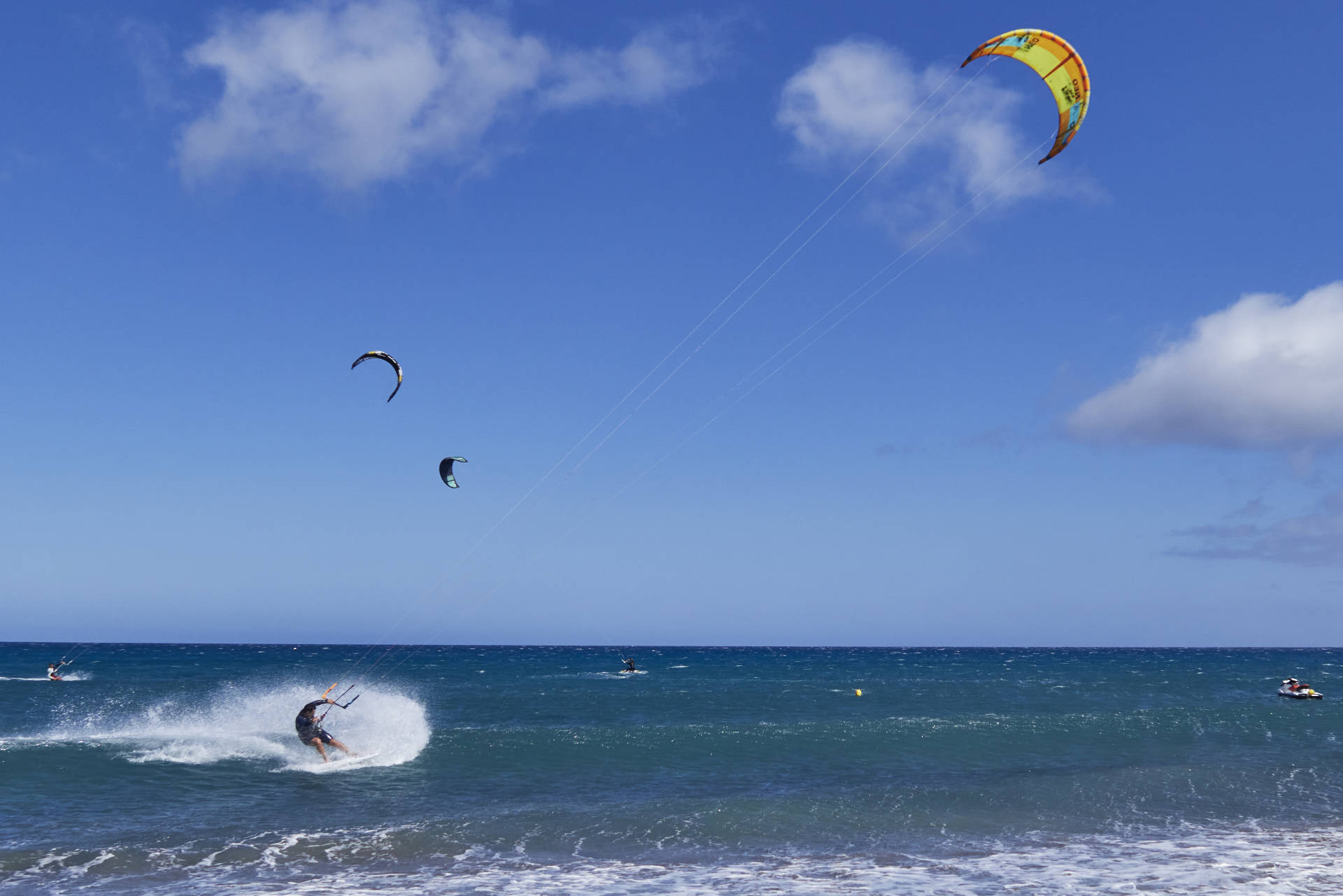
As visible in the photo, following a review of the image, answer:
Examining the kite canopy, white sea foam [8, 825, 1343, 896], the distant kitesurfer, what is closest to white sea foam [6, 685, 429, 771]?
the distant kitesurfer

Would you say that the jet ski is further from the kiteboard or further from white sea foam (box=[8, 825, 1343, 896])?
the kiteboard

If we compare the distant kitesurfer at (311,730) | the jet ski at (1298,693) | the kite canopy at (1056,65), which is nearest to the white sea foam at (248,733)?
the distant kitesurfer at (311,730)

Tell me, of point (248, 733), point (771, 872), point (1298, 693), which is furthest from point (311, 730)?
point (1298, 693)

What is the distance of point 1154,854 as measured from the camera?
12547mm

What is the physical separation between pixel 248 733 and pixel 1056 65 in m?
24.8

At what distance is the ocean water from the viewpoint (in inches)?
452

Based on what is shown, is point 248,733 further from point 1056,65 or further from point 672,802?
point 1056,65

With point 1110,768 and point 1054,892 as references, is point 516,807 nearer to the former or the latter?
point 1054,892

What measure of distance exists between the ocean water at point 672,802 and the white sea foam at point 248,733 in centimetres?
15

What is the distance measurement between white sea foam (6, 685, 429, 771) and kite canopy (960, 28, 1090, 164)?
17.4 meters

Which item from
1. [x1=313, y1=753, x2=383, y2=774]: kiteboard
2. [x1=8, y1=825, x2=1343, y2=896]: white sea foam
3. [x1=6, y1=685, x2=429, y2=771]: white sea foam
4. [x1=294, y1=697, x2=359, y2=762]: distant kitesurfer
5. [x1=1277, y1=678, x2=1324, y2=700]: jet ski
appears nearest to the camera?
[x1=8, y1=825, x2=1343, y2=896]: white sea foam

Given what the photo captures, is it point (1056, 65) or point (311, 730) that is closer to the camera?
point (1056, 65)

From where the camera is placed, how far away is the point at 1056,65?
12516 mm

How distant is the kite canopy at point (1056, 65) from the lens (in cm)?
1186
